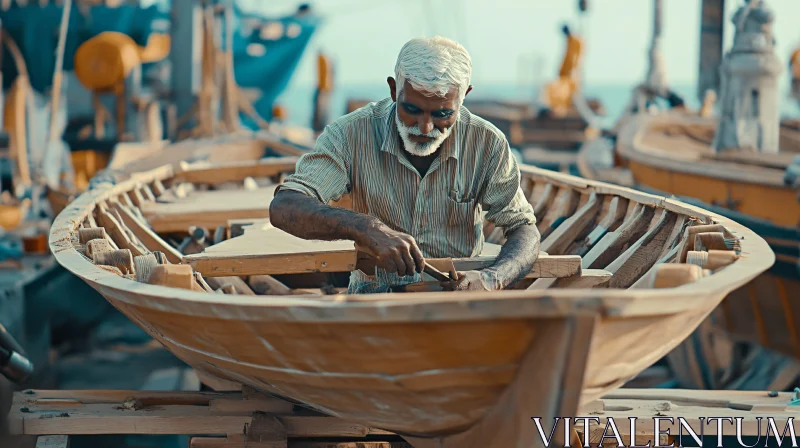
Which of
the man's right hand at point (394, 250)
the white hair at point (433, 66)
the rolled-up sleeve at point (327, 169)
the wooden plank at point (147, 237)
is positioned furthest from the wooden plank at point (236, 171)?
the man's right hand at point (394, 250)

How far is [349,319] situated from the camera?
3564mm

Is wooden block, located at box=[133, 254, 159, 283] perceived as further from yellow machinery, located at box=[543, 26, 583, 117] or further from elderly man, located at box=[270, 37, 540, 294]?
yellow machinery, located at box=[543, 26, 583, 117]

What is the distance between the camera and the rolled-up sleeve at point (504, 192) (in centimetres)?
506

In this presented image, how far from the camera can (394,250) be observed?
4.19 metres

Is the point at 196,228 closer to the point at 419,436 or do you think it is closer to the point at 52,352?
the point at 419,436

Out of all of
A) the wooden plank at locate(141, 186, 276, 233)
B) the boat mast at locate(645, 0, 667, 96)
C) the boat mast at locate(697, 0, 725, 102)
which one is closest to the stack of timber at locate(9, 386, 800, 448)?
the wooden plank at locate(141, 186, 276, 233)

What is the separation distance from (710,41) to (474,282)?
59.0 feet

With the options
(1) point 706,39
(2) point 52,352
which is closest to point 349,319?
(2) point 52,352

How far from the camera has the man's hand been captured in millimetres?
4501

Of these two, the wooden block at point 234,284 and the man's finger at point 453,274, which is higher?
the man's finger at point 453,274

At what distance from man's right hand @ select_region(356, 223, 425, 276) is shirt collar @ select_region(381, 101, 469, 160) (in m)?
0.70

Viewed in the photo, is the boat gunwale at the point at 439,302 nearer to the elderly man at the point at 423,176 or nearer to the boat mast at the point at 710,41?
the elderly man at the point at 423,176

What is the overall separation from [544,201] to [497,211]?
85.6 inches

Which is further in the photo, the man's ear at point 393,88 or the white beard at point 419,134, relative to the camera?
the man's ear at point 393,88
